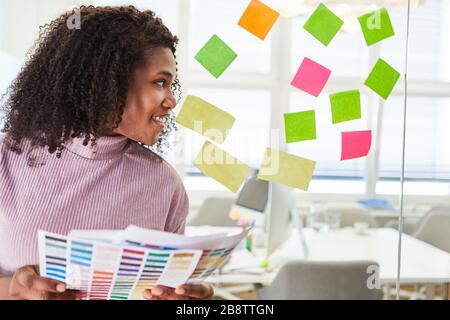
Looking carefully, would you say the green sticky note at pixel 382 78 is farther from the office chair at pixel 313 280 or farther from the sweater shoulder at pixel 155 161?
the office chair at pixel 313 280

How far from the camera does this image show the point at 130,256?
0.82 metres

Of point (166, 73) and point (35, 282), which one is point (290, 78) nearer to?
point (166, 73)

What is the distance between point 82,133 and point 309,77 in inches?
19.6

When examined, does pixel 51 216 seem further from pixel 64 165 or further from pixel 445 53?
pixel 445 53

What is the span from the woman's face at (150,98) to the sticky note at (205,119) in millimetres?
56

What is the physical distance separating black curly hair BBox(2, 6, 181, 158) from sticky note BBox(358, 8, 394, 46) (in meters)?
0.44

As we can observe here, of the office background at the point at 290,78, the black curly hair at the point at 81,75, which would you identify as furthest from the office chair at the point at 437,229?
the black curly hair at the point at 81,75

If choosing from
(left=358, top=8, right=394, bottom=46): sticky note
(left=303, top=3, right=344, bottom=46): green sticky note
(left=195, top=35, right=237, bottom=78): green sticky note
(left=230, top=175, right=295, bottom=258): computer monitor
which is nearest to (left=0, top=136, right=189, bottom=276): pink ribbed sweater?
(left=195, top=35, right=237, bottom=78): green sticky note

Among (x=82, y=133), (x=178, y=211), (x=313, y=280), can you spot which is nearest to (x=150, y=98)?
(x=82, y=133)

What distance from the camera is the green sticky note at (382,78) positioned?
1099mm

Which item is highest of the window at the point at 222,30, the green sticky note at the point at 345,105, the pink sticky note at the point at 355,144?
the window at the point at 222,30

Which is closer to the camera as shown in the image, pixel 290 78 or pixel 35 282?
pixel 35 282

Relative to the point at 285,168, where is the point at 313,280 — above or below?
below

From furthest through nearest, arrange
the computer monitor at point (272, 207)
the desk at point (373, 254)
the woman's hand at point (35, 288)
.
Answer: the computer monitor at point (272, 207) < the desk at point (373, 254) < the woman's hand at point (35, 288)
